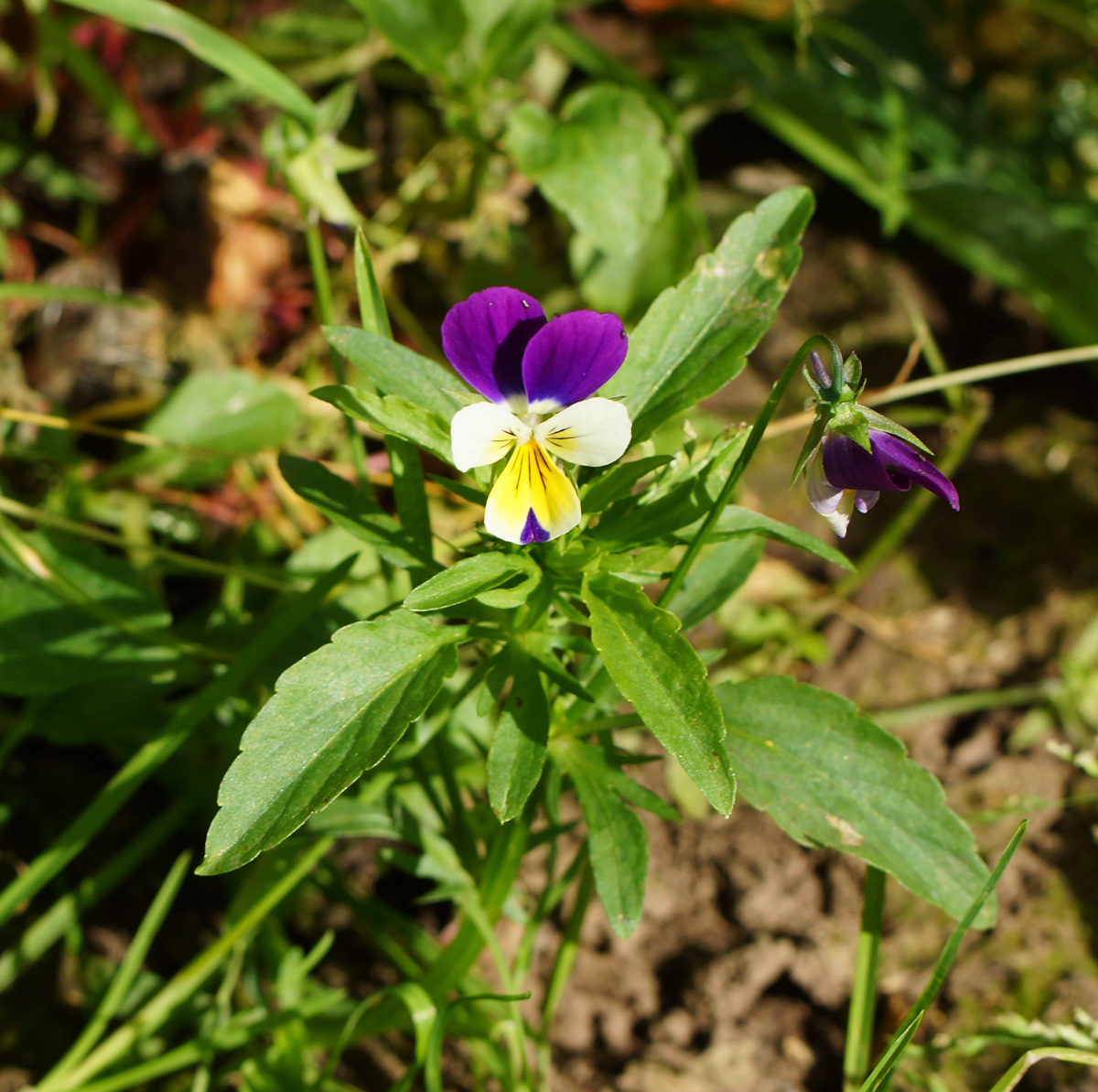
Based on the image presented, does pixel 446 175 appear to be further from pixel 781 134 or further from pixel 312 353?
pixel 781 134

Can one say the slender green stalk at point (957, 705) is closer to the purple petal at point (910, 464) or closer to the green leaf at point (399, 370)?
the purple petal at point (910, 464)

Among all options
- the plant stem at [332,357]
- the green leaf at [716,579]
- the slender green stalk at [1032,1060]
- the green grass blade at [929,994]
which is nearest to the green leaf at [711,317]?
the green leaf at [716,579]

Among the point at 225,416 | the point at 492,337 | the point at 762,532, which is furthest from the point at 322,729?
the point at 225,416

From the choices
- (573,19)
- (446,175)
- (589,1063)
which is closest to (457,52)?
(446,175)

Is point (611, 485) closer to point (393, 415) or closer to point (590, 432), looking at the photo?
point (590, 432)

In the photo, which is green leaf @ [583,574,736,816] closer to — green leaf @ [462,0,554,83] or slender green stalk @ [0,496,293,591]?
slender green stalk @ [0,496,293,591]

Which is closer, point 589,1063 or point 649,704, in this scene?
point 649,704
